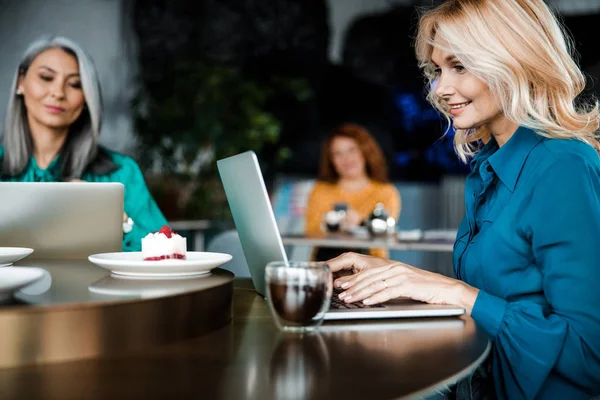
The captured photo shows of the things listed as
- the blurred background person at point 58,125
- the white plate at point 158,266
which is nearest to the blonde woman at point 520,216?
the white plate at point 158,266

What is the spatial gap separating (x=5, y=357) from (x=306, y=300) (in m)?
0.44

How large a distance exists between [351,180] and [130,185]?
2.57 metres

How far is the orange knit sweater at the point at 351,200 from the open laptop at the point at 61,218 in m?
3.18

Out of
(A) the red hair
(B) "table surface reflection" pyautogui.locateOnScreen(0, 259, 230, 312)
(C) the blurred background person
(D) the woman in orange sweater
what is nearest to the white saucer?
(B) "table surface reflection" pyautogui.locateOnScreen(0, 259, 230, 312)

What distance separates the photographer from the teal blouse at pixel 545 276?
1.28 m

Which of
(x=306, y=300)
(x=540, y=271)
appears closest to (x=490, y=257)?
(x=540, y=271)

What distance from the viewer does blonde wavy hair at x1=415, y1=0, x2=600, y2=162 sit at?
1490mm

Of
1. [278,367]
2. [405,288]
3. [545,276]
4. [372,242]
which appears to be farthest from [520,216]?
[372,242]

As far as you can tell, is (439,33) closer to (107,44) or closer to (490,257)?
(490,257)

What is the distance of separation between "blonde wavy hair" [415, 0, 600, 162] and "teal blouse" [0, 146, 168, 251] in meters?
1.39

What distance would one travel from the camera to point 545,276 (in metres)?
1.33

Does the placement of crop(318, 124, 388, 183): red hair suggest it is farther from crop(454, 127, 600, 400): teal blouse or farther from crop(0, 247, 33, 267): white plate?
crop(0, 247, 33, 267): white plate

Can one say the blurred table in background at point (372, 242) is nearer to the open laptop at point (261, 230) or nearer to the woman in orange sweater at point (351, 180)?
the woman in orange sweater at point (351, 180)

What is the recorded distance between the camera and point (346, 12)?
23.0 feet
